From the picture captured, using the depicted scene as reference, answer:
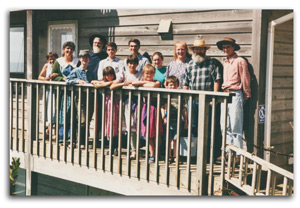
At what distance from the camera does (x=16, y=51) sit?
6164 millimetres

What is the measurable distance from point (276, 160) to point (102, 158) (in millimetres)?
1729

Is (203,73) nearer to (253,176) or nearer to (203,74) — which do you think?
(203,74)

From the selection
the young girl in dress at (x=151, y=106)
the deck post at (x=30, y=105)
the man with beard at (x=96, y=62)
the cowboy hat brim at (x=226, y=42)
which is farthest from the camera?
the deck post at (x=30, y=105)

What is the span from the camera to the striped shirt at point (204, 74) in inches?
167

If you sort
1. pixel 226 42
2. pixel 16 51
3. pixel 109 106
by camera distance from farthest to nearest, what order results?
pixel 16 51
pixel 226 42
pixel 109 106

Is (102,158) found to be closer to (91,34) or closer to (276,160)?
(276,160)

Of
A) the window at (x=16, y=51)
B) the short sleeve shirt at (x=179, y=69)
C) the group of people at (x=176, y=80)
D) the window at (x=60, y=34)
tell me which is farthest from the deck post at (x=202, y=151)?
the window at (x=16, y=51)

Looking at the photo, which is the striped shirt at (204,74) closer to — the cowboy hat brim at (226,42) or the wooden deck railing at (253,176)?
the cowboy hat brim at (226,42)

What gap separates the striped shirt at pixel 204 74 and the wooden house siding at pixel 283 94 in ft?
1.97

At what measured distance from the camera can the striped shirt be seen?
13.9 ft

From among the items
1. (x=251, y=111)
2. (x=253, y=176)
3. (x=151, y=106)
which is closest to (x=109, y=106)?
(x=151, y=106)

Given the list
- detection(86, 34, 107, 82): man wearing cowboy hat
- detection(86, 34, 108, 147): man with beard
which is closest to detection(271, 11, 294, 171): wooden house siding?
A: detection(86, 34, 108, 147): man with beard

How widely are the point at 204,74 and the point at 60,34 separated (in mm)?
2904

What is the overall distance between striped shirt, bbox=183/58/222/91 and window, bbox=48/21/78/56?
241 cm
